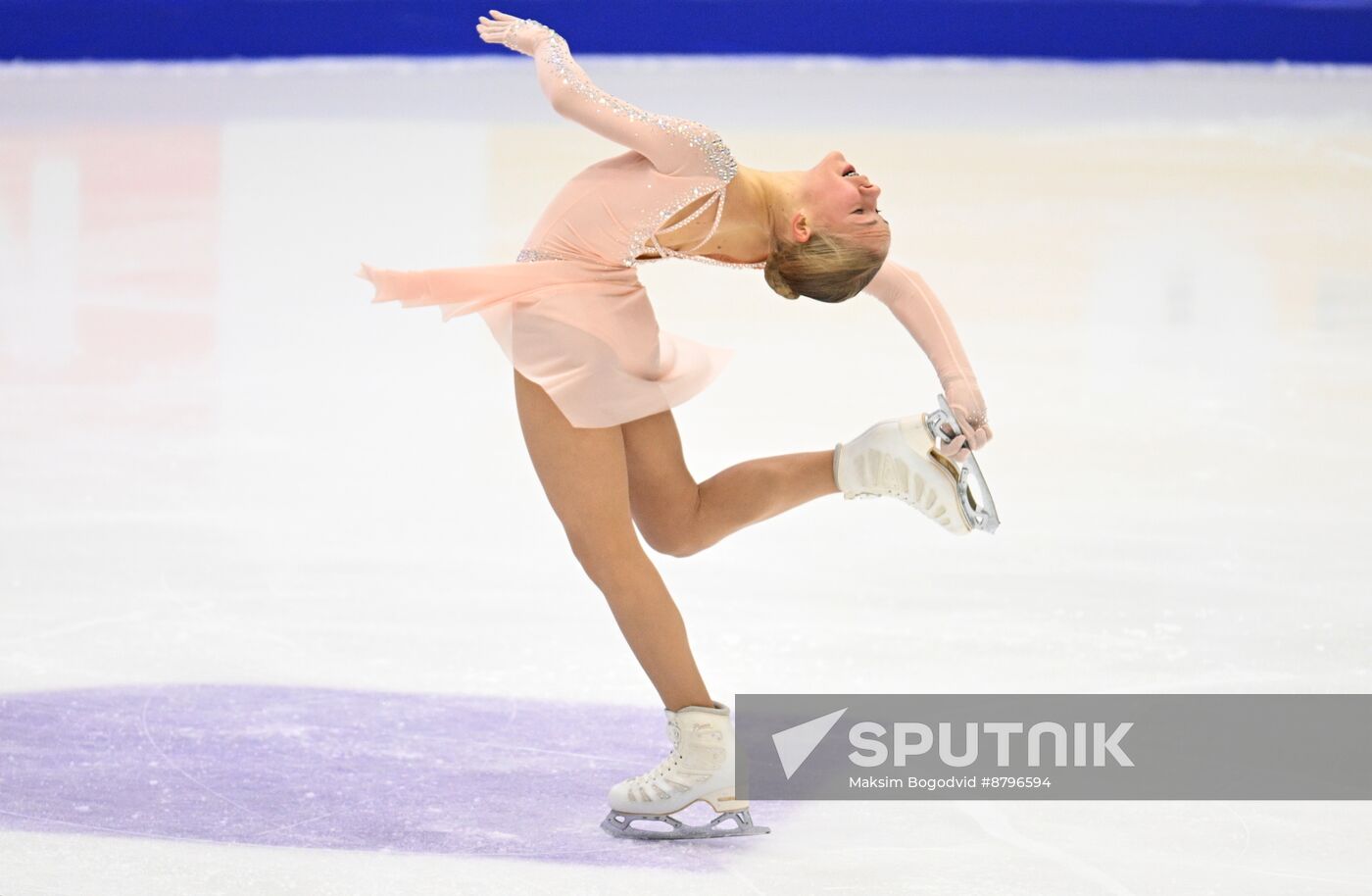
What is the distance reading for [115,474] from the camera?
13.0 feet

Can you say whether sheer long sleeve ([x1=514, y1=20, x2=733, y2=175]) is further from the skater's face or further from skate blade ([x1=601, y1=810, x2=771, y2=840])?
skate blade ([x1=601, y1=810, x2=771, y2=840])

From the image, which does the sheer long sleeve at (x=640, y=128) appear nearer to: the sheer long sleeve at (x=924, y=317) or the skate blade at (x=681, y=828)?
the sheer long sleeve at (x=924, y=317)

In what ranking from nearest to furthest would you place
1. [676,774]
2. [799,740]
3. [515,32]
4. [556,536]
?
[676,774]
[515,32]
[799,740]
[556,536]

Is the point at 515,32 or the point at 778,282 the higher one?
the point at 515,32

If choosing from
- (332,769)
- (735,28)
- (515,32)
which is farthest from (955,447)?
(735,28)

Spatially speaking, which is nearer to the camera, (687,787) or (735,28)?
(687,787)

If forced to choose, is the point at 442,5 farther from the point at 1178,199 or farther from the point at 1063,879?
the point at 1063,879

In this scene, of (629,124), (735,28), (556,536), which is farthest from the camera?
(735,28)

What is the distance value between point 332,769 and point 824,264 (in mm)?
977

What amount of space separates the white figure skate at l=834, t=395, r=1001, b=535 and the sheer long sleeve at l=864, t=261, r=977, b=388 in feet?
0.16

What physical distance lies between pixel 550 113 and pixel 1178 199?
3.33 m

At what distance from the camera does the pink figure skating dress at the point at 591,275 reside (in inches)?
92.5

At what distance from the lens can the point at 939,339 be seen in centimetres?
254

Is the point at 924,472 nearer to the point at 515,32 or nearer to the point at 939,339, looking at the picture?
the point at 939,339
